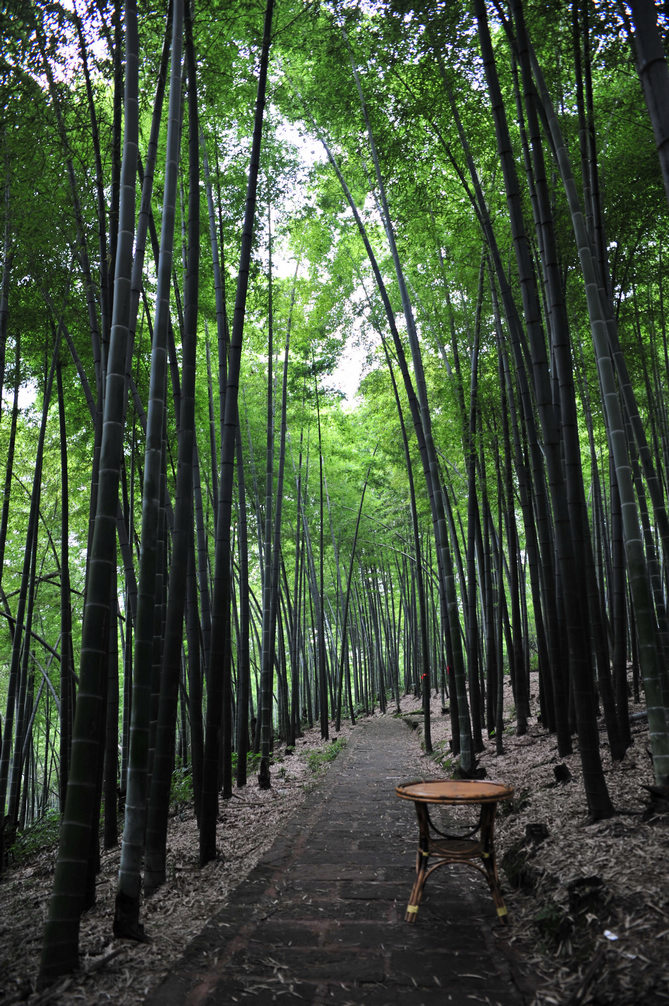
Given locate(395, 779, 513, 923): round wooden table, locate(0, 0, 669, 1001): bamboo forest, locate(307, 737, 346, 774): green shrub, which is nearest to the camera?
locate(395, 779, 513, 923): round wooden table

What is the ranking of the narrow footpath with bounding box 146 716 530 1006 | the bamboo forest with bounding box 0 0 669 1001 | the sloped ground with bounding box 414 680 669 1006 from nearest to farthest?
the sloped ground with bounding box 414 680 669 1006
the narrow footpath with bounding box 146 716 530 1006
the bamboo forest with bounding box 0 0 669 1001

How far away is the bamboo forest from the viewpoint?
250 centimetres

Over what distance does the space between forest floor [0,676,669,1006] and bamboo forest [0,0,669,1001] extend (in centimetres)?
13

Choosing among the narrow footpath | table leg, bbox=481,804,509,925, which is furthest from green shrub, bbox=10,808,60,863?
table leg, bbox=481,804,509,925

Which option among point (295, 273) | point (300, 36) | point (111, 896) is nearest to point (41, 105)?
point (300, 36)

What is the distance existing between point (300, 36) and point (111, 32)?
5.87 feet

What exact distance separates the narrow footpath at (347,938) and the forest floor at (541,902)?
0.10m

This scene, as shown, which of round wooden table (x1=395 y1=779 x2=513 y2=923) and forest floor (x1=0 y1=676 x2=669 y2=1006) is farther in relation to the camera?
round wooden table (x1=395 y1=779 x2=513 y2=923)

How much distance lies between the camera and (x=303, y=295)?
22.7 ft

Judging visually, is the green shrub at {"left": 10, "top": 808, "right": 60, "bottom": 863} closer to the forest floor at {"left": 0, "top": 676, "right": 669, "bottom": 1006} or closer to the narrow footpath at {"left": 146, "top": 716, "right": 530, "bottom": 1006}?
the forest floor at {"left": 0, "top": 676, "right": 669, "bottom": 1006}

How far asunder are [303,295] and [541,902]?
20.0 ft

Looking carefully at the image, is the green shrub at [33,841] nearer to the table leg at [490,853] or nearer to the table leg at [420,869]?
the table leg at [420,869]

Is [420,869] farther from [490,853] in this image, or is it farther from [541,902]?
[541,902]

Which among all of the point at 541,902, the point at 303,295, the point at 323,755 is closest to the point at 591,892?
the point at 541,902
